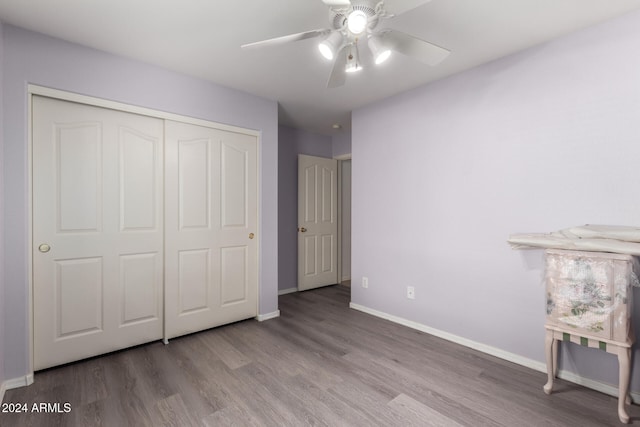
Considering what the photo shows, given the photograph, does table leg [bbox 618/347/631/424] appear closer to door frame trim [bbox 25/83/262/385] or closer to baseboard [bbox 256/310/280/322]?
baseboard [bbox 256/310/280/322]

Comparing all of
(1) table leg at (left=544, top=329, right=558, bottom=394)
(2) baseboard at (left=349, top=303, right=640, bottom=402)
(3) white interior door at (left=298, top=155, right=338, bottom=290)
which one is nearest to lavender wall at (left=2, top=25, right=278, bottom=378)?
(3) white interior door at (left=298, top=155, right=338, bottom=290)

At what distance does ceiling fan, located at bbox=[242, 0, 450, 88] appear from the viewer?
1395 millimetres

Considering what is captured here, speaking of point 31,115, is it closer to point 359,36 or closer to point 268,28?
point 268,28

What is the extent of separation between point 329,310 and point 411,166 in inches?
75.6

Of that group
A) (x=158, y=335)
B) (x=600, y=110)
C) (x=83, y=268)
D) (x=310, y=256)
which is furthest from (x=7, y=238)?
(x=600, y=110)

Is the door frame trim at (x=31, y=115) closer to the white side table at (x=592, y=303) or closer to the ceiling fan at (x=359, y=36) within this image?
the ceiling fan at (x=359, y=36)

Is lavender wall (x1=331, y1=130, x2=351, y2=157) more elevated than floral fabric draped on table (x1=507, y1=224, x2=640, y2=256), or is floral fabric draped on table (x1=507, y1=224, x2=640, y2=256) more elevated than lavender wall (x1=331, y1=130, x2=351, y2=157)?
lavender wall (x1=331, y1=130, x2=351, y2=157)

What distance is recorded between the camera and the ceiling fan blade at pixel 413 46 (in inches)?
60.0

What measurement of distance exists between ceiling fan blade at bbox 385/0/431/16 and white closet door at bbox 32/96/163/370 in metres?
2.15

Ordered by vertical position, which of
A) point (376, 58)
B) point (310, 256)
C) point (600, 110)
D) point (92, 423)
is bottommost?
point (92, 423)

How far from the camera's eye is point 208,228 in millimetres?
2982

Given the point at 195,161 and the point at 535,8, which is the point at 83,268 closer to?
the point at 195,161

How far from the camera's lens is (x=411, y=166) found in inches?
123

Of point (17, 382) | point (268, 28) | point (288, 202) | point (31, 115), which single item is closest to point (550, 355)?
point (268, 28)
